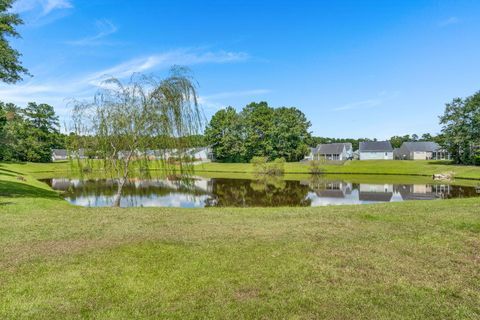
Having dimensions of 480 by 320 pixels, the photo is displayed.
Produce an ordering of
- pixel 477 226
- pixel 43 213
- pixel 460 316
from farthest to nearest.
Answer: pixel 43 213
pixel 477 226
pixel 460 316

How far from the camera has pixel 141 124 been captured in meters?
15.0

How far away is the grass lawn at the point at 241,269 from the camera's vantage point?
4801 millimetres

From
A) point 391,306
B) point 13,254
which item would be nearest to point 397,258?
point 391,306

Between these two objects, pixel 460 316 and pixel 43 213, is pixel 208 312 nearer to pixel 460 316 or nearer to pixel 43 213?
pixel 460 316

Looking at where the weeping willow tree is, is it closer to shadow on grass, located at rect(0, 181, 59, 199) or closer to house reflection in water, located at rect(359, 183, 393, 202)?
shadow on grass, located at rect(0, 181, 59, 199)

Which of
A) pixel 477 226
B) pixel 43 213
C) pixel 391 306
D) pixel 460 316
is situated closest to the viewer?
pixel 460 316

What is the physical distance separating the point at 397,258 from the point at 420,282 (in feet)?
4.30

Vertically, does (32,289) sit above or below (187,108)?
below

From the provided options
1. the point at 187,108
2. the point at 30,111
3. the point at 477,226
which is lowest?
the point at 477,226

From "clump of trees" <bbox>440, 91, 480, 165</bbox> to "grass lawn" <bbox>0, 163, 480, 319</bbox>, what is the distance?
54.9 m

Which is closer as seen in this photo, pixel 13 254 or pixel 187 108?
pixel 13 254

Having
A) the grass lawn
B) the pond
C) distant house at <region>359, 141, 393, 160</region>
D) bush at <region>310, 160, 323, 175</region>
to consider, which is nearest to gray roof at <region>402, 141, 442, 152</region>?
distant house at <region>359, 141, 393, 160</region>

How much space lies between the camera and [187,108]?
13922mm

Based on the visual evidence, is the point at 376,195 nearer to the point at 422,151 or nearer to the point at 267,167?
the point at 267,167
